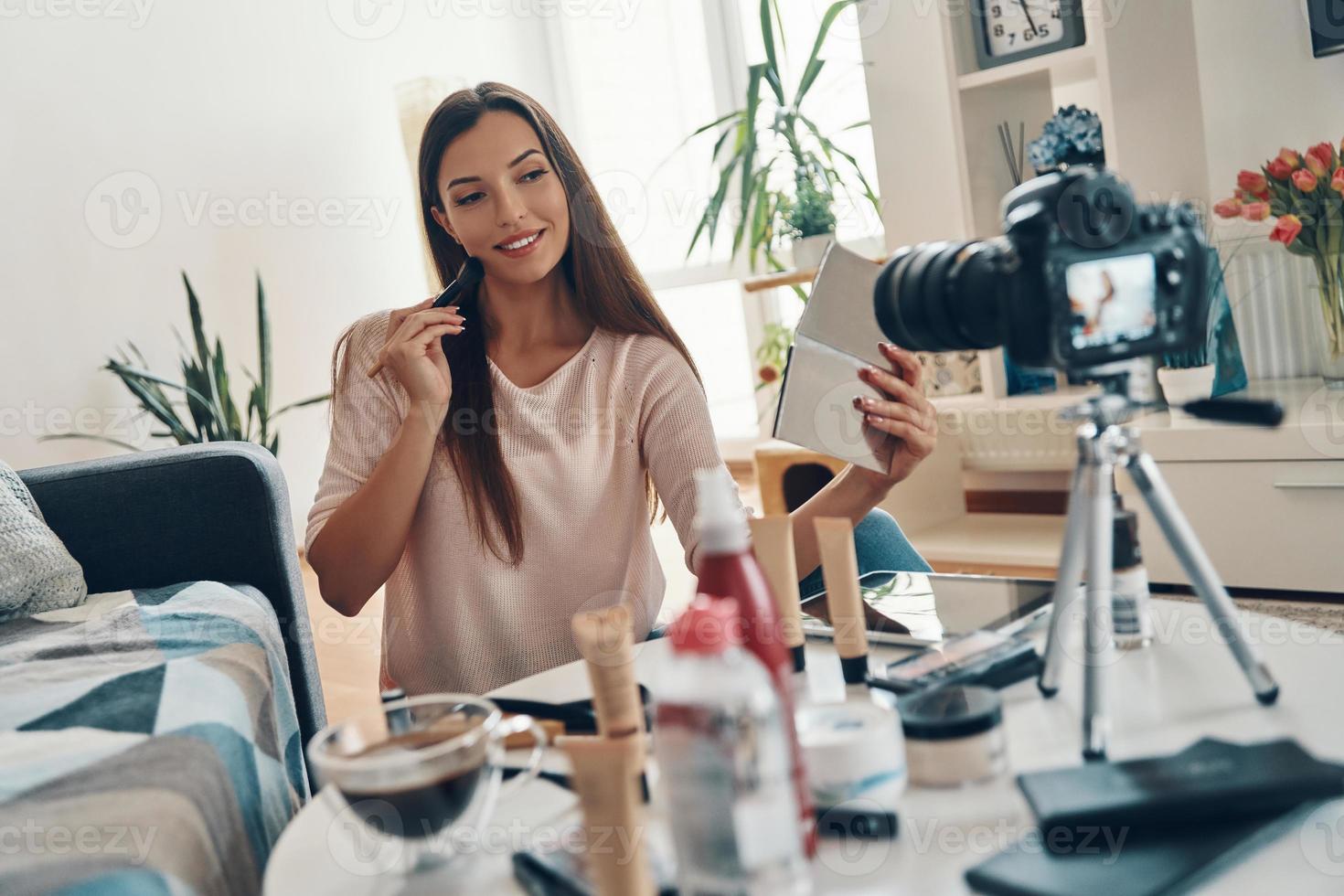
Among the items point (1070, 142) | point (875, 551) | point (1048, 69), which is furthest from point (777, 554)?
point (1048, 69)

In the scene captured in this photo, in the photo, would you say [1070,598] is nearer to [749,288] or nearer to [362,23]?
[749,288]

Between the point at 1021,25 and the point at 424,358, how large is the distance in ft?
6.07

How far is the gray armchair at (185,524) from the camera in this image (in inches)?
64.9

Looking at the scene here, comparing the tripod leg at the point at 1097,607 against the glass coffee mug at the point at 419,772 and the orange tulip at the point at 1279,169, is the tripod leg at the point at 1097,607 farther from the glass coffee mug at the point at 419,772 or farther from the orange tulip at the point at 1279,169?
the orange tulip at the point at 1279,169

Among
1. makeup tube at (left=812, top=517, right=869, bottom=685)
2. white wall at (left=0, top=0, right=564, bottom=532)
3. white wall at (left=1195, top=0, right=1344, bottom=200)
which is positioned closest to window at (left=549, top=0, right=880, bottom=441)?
white wall at (left=0, top=0, right=564, bottom=532)

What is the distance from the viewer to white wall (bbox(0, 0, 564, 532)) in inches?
138

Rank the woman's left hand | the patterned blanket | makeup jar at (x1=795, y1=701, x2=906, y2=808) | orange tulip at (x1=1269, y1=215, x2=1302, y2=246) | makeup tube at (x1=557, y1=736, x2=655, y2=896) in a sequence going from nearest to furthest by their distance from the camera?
makeup tube at (x1=557, y1=736, x2=655, y2=896)
makeup jar at (x1=795, y1=701, x2=906, y2=808)
the patterned blanket
the woman's left hand
orange tulip at (x1=1269, y1=215, x2=1302, y2=246)

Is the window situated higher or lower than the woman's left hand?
higher

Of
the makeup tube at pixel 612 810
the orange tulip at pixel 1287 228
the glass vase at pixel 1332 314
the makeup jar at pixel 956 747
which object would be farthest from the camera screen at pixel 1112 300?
the glass vase at pixel 1332 314

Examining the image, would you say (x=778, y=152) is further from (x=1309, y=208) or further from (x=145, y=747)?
(x=145, y=747)

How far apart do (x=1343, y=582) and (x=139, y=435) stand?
332 cm

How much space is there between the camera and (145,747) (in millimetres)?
971

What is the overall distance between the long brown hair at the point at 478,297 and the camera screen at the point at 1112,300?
2.47 ft

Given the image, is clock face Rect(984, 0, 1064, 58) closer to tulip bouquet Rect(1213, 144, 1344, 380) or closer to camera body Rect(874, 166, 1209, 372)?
tulip bouquet Rect(1213, 144, 1344, 380)
